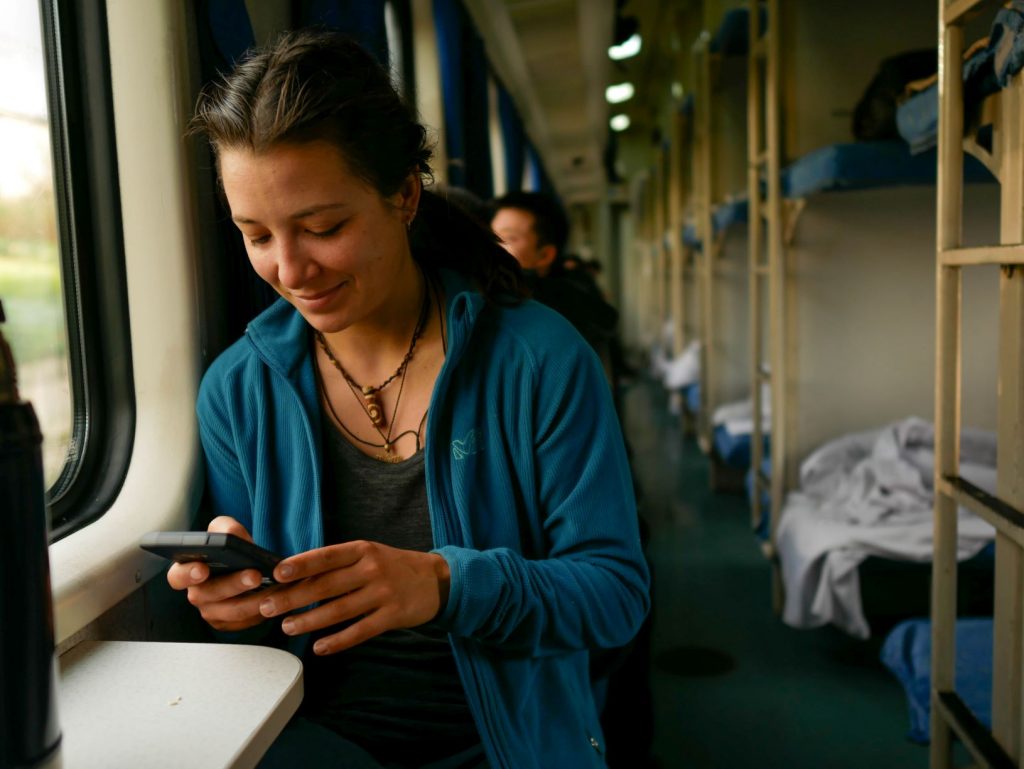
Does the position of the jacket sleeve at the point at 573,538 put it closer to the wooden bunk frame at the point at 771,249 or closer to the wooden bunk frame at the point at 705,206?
the wooden bunk frame at the point at 771,249

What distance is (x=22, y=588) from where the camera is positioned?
662 mm

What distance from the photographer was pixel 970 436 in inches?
123

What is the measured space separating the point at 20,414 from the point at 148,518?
0.79 m

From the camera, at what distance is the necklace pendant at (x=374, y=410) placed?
1.34 meters

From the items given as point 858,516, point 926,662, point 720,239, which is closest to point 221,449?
point 926,662

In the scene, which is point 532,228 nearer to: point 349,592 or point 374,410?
point 374,410

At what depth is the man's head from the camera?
3088 millimetres

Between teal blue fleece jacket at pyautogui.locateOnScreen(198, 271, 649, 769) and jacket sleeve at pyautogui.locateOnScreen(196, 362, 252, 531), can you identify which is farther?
jacket sleeve at pyautogui.locateOnScreen(196, 362, 252, 531)

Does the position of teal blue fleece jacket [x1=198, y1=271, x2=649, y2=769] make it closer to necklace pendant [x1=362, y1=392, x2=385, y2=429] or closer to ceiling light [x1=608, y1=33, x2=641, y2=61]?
necklace pendant [x1=362, y1=392, x2=385, y2=429]

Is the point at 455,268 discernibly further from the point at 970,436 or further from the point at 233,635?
the point at 970,436

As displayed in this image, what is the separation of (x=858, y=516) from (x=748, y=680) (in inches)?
26.8

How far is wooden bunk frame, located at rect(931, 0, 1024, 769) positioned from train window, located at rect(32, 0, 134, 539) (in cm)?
163

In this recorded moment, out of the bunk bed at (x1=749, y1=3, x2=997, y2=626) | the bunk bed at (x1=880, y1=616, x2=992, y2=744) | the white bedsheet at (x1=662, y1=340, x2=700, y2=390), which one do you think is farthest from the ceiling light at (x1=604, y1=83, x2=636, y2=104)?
the bunk bed at (x1=880, y1=616, x2=992, y2=744)

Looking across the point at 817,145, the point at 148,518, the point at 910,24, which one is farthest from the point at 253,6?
the point at 910,24
